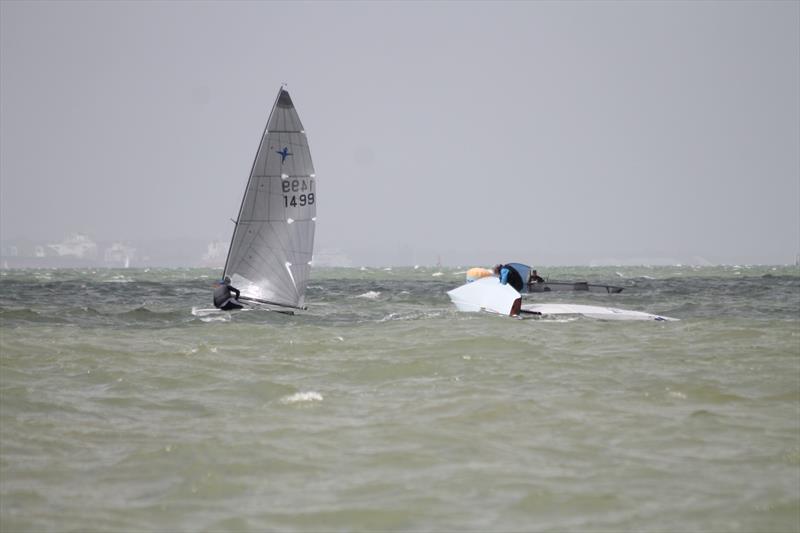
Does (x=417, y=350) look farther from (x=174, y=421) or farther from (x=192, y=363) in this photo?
(x=174, y=421)

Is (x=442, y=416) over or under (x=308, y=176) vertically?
under

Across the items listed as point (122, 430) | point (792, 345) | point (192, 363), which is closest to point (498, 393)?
point (122, 430)

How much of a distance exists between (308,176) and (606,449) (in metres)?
19.8

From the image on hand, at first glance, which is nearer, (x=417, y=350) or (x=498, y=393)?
(x=498, y=393)

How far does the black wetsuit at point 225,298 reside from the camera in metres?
27.7

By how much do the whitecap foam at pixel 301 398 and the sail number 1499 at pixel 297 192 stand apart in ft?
49.6

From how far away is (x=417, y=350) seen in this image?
1841cm

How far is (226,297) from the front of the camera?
2775 cm

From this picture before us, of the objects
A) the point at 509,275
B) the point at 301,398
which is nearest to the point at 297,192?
the point at 509,275

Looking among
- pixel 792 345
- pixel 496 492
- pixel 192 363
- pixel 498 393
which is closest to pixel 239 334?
pixel 192 363

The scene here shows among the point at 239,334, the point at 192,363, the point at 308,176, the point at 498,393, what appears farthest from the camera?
the point at 308,176

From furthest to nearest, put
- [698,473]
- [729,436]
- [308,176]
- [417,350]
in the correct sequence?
[308,176], [417,350], [729,436], [698,473]

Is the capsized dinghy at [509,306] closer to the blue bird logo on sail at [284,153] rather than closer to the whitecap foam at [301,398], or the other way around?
the blue bird logo on sail at [284,153]

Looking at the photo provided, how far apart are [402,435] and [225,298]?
1827 cm
